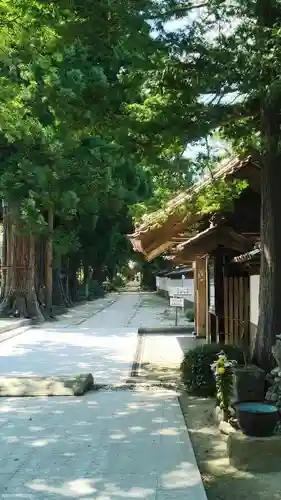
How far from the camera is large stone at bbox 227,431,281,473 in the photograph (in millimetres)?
5691

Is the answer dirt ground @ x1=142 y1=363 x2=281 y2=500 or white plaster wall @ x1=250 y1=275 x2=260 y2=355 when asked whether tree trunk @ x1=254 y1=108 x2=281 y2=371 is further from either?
white plaster wall @ x1=250 y1=275 x2=260 y2=355

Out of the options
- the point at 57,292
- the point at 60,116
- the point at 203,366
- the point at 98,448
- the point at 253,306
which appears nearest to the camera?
the point at 98,448

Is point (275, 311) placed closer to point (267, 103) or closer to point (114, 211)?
point (267, 103)

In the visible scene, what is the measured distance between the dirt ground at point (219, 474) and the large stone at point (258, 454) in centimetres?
7

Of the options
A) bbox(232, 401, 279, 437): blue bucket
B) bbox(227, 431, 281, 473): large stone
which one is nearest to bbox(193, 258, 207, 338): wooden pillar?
bbox(232, 401, 279, 437): blue bucket

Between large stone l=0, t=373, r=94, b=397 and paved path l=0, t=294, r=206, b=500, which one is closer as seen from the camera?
paved path l=0, t=294, r=206, b=500

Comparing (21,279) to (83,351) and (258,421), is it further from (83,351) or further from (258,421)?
(258,421)

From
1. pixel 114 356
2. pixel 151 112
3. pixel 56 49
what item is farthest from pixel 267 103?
pixel 114 356

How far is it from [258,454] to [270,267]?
3.24m

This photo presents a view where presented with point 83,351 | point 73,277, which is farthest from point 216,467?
point 73,277

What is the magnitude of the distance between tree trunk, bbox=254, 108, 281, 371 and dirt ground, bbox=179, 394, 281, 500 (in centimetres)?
127

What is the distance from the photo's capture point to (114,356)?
48.5ft

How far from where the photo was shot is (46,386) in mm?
10062

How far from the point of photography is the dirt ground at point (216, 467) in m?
5.19
